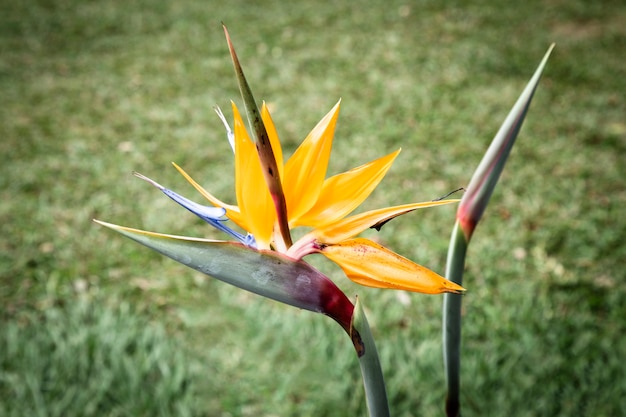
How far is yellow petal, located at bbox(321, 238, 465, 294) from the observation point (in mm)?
561

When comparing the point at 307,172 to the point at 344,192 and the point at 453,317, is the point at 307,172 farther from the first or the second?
the point at 453,317

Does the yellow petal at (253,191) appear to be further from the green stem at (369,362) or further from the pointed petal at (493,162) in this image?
the pointed petal at (493,162)

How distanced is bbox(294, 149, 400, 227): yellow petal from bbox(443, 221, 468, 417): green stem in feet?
0.84

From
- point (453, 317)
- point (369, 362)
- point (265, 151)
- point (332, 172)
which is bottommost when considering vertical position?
point (332, 172)

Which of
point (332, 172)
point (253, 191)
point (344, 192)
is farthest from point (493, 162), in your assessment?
point (332, 172)

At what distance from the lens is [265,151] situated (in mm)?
565

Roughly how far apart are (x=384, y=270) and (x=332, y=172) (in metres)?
2.42

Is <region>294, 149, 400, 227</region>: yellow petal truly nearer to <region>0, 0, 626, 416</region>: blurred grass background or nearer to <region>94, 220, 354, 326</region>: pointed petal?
<region>94, 220, 354, 326</region>: pointed petal

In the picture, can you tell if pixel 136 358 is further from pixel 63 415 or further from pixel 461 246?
pixel 461 246

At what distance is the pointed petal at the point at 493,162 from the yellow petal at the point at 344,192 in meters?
0.21

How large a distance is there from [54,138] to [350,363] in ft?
7.85

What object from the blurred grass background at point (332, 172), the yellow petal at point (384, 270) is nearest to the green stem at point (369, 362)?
the yellow petal at point (384, 270)

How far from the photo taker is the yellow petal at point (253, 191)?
24.1 inches

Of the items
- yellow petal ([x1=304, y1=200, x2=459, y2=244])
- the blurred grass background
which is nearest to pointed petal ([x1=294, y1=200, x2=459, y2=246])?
yellow petal ([x1=304, y1=200, x2=459, y2=244])
